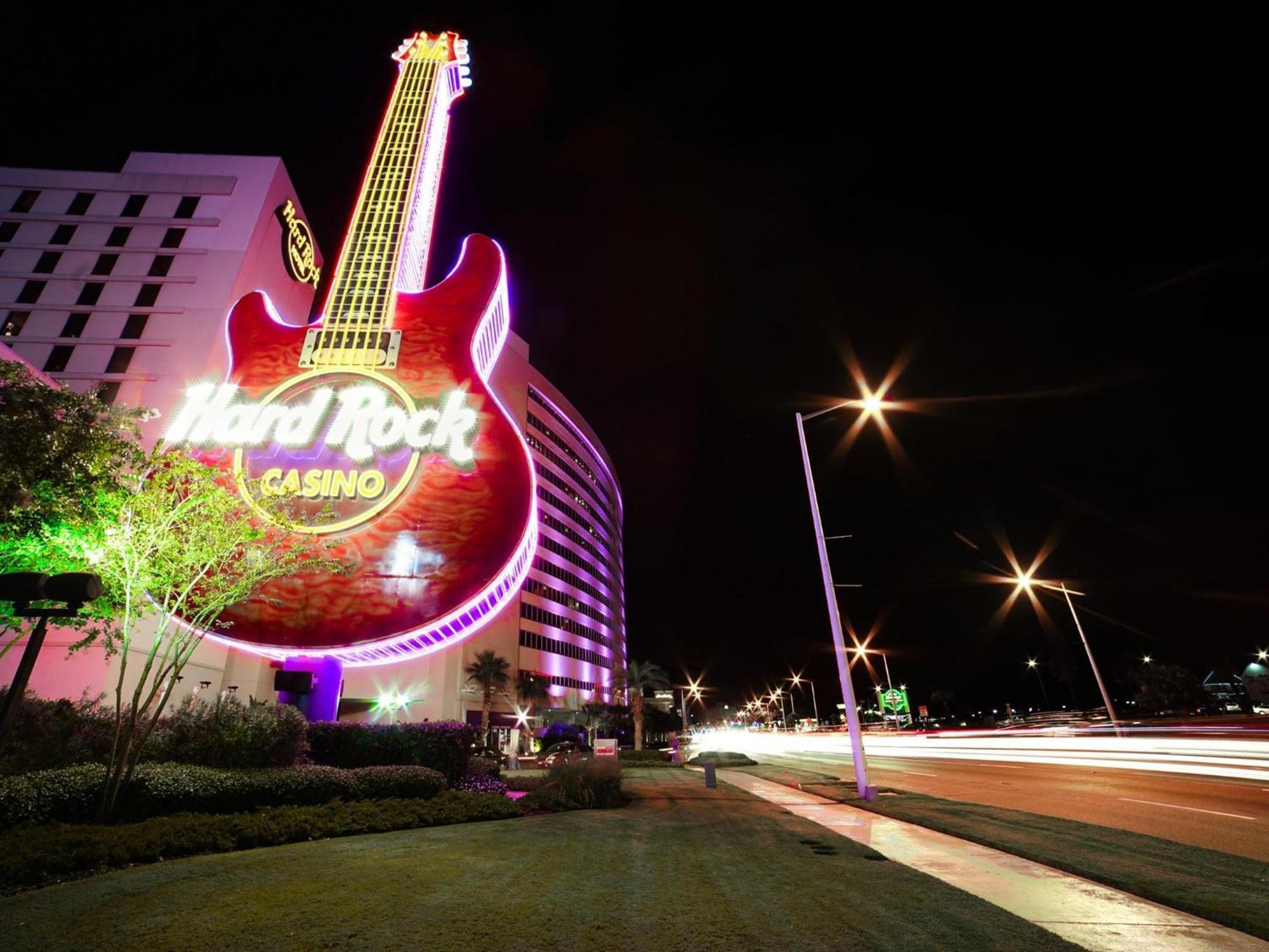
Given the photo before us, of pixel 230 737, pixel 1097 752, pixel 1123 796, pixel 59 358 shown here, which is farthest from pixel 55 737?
pixel 59 358

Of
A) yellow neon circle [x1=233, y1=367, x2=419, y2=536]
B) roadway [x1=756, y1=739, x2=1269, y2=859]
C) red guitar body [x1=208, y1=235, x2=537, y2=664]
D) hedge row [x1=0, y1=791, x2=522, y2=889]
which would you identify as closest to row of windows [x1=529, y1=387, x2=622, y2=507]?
red guitar body [x1=208, y1=235, x2=537, y2=664]

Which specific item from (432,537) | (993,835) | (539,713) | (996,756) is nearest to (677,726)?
(539,713)

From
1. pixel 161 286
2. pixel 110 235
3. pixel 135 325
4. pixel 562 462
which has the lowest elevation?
pixel 135 325

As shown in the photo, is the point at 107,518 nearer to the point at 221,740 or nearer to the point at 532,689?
the point at 221,740

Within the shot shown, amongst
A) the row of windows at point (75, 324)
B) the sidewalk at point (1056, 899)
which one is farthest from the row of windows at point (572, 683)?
the sidewalk at point (1056, 899)

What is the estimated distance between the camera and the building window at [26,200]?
45094 mm

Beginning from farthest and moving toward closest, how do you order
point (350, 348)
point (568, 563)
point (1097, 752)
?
point (568, 563), point (1097, 752), point (350, 348)

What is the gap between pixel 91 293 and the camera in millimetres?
42000

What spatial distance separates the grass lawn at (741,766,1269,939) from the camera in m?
6.00

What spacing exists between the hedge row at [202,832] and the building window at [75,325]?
4631cm

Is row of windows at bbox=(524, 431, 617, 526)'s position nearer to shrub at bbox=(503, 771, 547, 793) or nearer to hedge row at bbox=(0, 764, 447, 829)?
shrub at bbox=(503, 771, 547, 793)

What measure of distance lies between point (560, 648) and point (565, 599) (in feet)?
23.0

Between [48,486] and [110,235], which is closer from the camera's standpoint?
[48,486]

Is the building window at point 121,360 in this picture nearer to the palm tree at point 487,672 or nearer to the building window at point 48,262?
the building window at point 48,262
